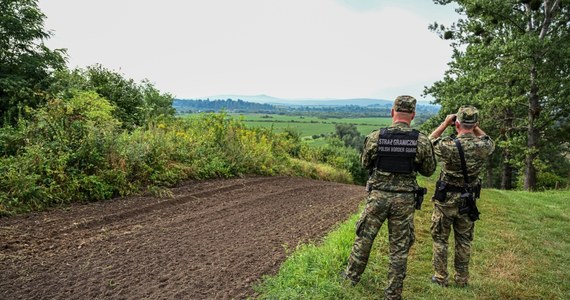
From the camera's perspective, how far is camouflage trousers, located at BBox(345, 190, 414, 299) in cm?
421

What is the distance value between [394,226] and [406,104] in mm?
1363

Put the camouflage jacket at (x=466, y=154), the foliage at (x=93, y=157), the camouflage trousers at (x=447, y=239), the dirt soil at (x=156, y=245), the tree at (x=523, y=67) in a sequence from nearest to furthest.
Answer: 1. the dirt soil at (x=156, y=245)
2. the camouflage jacket at (x=466, y=154)
3. the camouflage trousers at (x=447, y=239)
4. the foliage at (x=93, y=157)
5. the tree at (x=523, y=67)

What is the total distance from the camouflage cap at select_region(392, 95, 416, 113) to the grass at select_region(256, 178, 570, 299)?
6.96 feet

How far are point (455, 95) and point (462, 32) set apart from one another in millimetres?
4336

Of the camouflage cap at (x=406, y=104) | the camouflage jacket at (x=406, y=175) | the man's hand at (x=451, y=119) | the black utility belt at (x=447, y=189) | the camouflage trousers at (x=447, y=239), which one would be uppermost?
the camouflage cap at (x=406, y=104)

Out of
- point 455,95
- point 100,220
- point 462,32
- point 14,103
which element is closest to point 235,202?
point 100,220

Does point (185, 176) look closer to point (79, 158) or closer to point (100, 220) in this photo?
point (79, 158)

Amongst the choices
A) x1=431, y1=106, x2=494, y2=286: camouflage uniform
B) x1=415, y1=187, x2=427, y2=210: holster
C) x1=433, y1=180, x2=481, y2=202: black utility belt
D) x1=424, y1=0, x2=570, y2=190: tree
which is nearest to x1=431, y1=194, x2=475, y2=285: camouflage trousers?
x1=431, y1=106, x2=494, y2=286: camouflage uniform

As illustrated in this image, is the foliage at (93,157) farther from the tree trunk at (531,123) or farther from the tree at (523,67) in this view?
the tree trunk at (531,123)

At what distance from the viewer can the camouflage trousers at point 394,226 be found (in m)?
4.21

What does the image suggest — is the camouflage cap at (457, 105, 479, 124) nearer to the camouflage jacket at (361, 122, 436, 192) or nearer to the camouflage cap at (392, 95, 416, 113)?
the camouflage jacket at (361, 122, 436, 192)

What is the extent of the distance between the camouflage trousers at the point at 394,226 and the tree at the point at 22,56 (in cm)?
1011

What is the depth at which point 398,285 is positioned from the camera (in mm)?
4223

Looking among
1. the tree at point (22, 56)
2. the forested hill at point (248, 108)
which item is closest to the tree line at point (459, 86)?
Result: the tree at point (22, 56)
